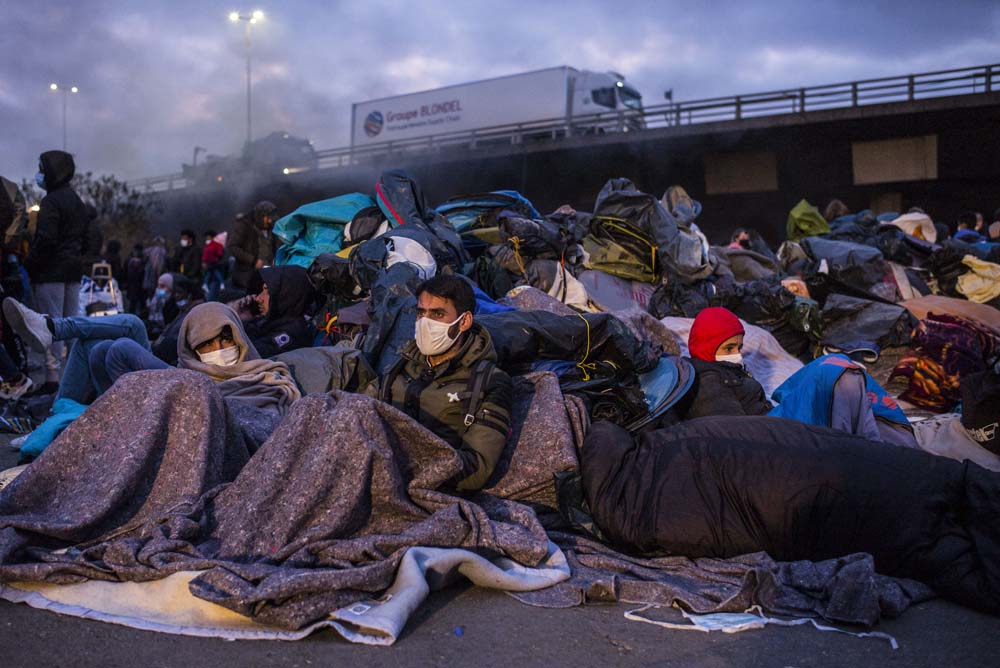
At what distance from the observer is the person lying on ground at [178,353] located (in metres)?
4.89

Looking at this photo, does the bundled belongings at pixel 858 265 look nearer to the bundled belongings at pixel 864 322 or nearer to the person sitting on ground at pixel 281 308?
the bundled belongings at pixel 864 322

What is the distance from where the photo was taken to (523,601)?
316 centimetres

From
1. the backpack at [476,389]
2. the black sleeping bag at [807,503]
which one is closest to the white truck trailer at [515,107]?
the backpack at [476,389]

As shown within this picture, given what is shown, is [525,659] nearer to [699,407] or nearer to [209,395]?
[209,395]

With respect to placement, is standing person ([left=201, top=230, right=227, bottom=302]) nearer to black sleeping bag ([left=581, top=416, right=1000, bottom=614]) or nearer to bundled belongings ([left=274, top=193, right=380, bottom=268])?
bundled belongings ([left=274, top=193, right=380, bottom=268])

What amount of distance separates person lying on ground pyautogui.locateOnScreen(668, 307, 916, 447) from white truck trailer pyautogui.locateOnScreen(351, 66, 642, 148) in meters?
18.8

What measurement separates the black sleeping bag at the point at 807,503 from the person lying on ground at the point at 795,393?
785 millimetres

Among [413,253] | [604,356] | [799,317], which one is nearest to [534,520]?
[604,356]

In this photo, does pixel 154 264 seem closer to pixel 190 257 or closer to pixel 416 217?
pixel 190 257

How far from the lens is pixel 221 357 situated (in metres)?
5.10

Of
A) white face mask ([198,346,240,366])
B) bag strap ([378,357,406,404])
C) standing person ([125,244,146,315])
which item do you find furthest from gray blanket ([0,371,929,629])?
standing person ([125,244,146,315])

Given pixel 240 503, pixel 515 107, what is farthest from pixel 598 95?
pixel 240 503

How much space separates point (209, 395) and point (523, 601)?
150cm

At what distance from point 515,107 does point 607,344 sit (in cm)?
2326
